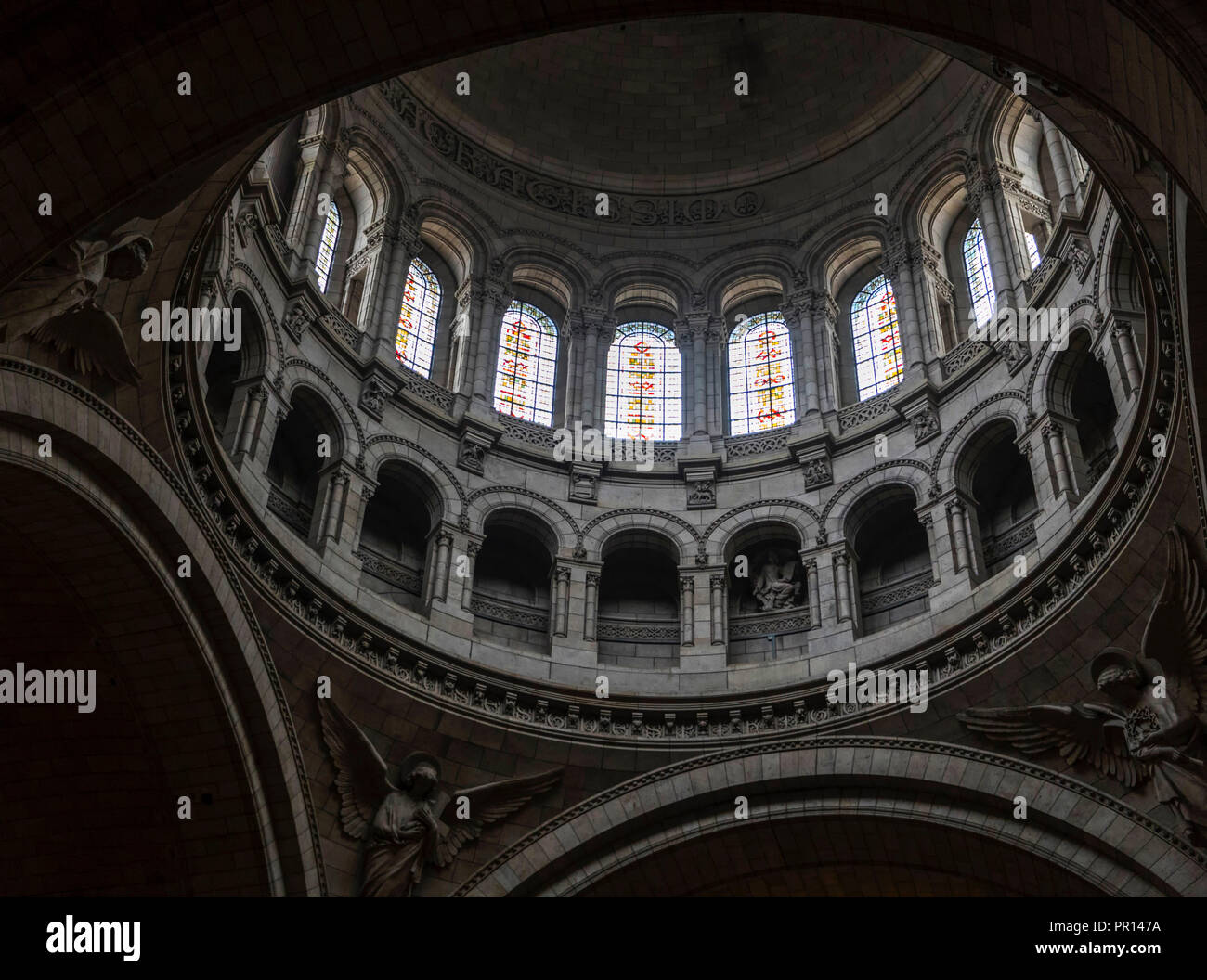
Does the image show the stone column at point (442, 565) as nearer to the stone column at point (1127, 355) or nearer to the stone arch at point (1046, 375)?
the stone arch at point (1046, 375)

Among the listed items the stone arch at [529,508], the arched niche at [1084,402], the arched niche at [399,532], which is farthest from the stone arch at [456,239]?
the arched niche at [1084,402]

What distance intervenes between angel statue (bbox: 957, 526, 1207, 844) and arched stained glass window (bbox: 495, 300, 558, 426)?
1081 centimetres

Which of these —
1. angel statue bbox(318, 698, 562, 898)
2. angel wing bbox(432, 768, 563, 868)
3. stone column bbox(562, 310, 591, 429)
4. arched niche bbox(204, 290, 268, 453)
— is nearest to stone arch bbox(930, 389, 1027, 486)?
stone column bbox(562, 310, 591, 429)

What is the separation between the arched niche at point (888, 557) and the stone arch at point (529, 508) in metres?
4.35

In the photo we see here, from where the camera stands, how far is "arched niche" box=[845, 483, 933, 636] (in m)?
21.6

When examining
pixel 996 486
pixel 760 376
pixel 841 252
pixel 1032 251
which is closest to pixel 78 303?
pixel 996 486

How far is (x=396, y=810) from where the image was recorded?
19016 millimetres

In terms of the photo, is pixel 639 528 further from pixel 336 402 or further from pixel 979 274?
pixel 979 274

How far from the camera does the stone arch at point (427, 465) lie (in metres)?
22.2

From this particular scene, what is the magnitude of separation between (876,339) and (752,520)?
438 centimetres

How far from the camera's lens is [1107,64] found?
10031 millimetres

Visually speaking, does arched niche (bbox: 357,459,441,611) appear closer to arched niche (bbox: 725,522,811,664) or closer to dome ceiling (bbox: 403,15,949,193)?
arched niche (bbox: 725,522,811,664)
